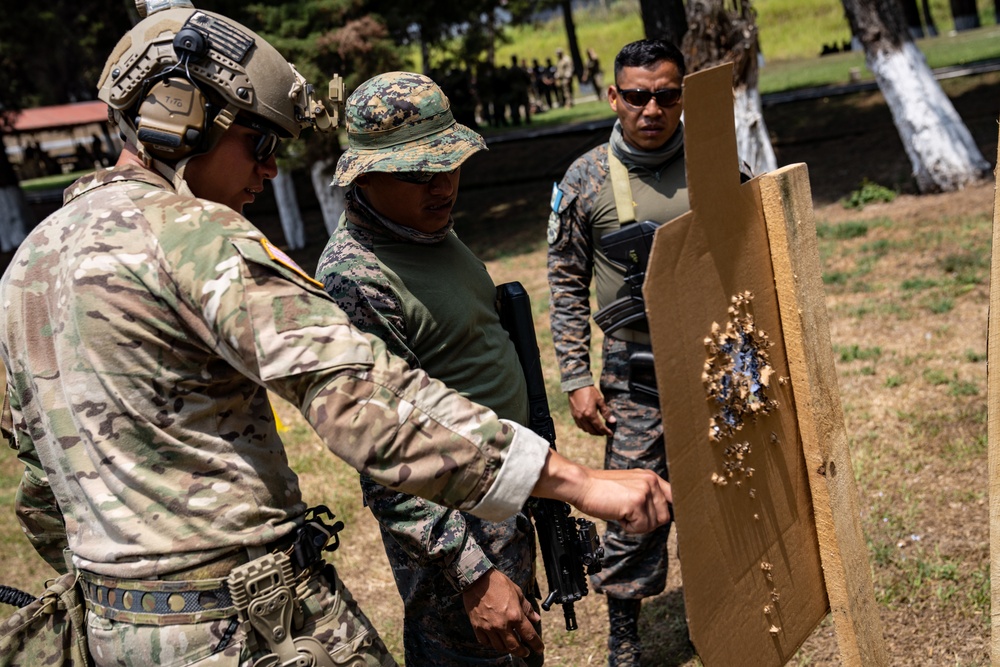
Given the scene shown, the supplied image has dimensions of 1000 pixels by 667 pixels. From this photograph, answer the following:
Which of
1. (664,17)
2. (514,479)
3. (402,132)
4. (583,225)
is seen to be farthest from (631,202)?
(664,17)

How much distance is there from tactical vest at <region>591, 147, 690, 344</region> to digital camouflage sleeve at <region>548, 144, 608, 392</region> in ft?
0.16

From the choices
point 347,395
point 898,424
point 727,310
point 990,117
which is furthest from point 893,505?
point 990,117

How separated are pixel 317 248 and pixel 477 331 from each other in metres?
13.5

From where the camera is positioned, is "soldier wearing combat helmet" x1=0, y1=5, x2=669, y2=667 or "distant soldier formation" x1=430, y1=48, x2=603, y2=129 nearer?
"soldier wearing combat helmet" x1=0, y1=5, x2=669, y2=667

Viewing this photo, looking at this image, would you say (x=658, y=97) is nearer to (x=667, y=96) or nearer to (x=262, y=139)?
(x=667, y=96)

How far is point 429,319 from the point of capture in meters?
2.63

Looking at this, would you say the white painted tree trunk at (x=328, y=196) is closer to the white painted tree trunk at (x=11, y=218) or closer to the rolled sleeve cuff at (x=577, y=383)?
the white painted tree trunk at (x=11, y=218)

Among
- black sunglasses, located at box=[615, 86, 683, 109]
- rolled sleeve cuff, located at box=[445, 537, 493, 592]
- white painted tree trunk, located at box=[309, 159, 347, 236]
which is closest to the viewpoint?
rolled sleeve cuff, located at box=[445, 537, 493, 592]

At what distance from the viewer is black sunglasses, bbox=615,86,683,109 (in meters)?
3.62

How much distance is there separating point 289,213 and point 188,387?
14.1 meters

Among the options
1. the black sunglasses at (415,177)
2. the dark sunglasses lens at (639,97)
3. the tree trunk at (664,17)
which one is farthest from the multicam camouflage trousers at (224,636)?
the tree trunk at (664,17)

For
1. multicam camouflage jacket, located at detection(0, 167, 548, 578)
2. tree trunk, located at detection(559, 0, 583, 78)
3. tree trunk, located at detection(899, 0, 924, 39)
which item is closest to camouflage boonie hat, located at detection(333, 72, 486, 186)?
multicam camouflage jacket, located at detection(0, 167, 548, 578)

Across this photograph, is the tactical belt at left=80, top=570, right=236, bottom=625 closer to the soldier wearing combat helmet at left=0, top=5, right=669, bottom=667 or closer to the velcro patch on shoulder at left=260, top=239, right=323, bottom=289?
the soldier wearing combat helmet at left=0, top=5, right=669, bottom=667

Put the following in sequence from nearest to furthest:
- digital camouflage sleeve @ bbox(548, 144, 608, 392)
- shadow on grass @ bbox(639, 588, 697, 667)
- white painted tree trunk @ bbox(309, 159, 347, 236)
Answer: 1. digital camouflage sleeve @ bbox(548, 144, 608, 392)
2. shadow on grass @ bbox(639, 588, 697, 667)
3. white painted tree trunk @ bbox(309, 159, 347, 236)
